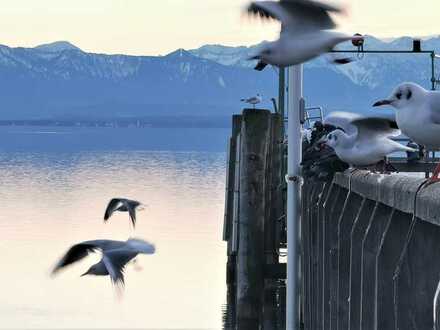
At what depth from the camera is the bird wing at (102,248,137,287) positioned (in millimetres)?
10242

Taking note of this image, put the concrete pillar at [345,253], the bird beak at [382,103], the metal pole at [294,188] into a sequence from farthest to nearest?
the metal pole at [294,188], the concrete pillar at [345,253], the bird beak at [382,103]

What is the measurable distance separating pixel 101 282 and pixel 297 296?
28.0m

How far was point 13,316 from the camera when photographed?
33531mm

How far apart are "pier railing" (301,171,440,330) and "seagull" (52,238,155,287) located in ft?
5.65

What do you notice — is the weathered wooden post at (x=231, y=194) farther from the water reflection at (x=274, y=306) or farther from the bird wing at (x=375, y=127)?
the bird wing at (x=375, y=127)

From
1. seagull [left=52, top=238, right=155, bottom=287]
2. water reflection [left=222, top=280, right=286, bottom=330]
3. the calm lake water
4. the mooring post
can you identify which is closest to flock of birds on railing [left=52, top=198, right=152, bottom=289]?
seagull [left=52, top=238, right=155, bottom=287]

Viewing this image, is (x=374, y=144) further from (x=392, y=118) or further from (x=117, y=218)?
(x=117, y=218)

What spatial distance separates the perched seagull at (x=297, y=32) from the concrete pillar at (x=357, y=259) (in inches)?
63.8

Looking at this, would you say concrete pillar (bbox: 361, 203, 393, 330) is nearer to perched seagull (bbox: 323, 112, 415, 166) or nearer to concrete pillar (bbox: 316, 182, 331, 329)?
perched seagull (bbox: 323, 112, 415, 166)

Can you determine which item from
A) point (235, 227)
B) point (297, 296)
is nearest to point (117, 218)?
point (235, 227)

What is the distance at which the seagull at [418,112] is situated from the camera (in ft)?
24.5

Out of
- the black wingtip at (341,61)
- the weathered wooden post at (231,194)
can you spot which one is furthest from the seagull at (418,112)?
the weathered wooden post at (231,194)

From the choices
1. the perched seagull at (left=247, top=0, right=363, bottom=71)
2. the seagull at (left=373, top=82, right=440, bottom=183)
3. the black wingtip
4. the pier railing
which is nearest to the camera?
the pier railing

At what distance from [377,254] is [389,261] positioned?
37 centimetres
